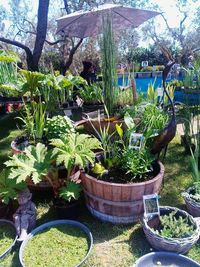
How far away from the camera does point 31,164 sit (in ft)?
6.80

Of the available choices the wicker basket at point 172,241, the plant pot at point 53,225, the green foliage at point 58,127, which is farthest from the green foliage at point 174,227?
the green foliage at point 58,127

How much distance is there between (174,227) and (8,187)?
1359mm

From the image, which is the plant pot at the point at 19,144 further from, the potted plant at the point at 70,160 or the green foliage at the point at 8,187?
the potted plant at the point at 70,160

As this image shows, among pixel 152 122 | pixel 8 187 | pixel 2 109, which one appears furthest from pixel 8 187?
pixel 2 109

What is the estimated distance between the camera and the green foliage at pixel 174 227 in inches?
71.8

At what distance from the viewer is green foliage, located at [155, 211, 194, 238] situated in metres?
1.82

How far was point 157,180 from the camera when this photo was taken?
6.88ft

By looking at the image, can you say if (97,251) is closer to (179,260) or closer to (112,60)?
(179,260)

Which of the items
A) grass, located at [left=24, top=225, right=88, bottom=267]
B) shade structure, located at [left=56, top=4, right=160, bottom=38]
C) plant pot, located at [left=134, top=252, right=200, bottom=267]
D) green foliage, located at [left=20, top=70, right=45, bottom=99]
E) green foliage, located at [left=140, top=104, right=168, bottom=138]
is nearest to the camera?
plant pot, located at [left=134, top=252, right=200, bottom=267]

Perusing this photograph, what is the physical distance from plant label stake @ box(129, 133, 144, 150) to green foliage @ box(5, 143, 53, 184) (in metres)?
0.78

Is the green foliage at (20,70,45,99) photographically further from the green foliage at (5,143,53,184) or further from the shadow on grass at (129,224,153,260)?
the shadow on grass at (129,224,153,260)

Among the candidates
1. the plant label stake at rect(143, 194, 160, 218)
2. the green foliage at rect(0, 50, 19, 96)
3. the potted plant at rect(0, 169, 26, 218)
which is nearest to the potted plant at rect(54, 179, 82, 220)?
the potted plant at rect(0, 169, 26, 218)

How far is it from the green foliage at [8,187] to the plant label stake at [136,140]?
105 centimetres

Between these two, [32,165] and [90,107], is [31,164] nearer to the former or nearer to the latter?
[32,165]
